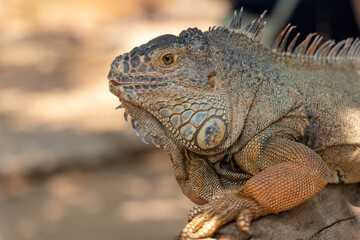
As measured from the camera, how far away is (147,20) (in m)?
17.9

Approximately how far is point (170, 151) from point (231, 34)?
1148 millimetres

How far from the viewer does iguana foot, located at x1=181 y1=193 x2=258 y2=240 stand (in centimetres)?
312

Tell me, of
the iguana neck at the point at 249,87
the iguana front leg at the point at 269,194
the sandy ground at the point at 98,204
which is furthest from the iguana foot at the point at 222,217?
the sandy ground at the point at 98,204

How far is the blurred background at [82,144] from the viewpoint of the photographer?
8469mm

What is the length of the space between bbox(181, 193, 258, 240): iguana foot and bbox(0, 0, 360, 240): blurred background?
3.74 m

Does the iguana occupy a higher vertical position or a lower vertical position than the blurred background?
lower

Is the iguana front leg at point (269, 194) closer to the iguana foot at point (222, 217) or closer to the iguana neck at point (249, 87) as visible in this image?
the iguana foot at point (222, 217)

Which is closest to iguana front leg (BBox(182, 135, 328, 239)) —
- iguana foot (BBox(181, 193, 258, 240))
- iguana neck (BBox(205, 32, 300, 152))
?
iguana foot (BBox(181, 193, 258, 240))

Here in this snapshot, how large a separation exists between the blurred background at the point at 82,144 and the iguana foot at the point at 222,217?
3740 millimetres

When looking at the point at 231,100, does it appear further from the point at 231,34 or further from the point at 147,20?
the point at 147,20

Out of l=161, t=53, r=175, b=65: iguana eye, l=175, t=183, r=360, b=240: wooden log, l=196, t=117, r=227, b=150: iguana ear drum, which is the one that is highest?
l=161, t=53, r=175, b=65: iguana eye

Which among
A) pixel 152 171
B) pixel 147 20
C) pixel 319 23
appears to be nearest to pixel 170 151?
pixel 319 23

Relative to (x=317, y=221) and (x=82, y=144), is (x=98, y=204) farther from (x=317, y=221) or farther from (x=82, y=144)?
(x=317, y=221)

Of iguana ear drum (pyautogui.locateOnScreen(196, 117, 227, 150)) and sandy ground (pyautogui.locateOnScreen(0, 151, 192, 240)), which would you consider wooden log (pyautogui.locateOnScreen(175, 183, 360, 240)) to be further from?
sandy ground (pyautogui.locateOnScreen(0, 151, 192, 240))
